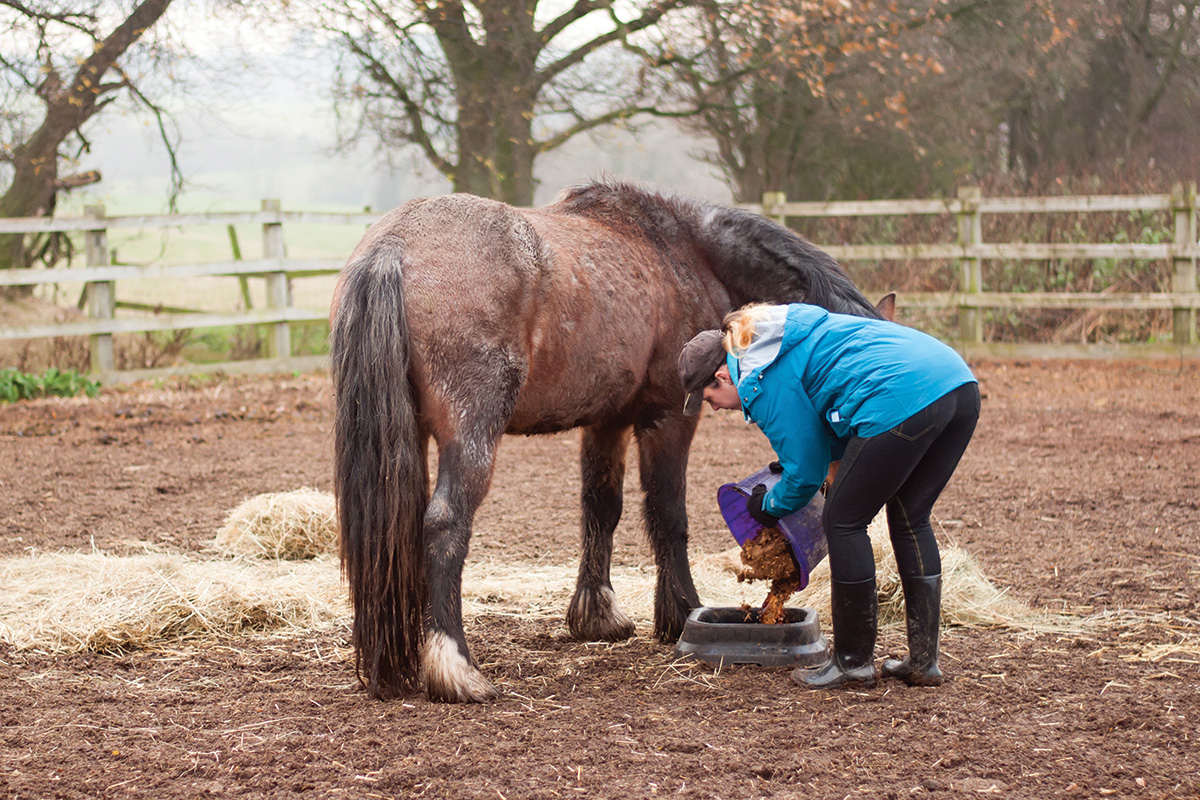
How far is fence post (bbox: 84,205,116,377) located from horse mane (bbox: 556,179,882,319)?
8204 millimetres

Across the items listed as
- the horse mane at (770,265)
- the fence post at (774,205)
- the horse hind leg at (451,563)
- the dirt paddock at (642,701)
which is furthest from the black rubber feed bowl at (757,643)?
the fence post at (774,205)

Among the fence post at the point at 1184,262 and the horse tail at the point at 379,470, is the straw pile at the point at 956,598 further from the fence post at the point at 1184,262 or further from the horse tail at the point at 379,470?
the fence post at the point at 1184,262

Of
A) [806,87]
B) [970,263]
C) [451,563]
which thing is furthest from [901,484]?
[806,87]

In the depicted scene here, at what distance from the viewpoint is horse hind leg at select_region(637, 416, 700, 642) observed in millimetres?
4109

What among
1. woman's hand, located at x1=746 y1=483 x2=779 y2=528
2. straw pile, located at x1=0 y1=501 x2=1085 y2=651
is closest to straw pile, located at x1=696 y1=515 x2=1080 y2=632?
straw pile, located at x1=0 y1=501 x2=1085 y2=651

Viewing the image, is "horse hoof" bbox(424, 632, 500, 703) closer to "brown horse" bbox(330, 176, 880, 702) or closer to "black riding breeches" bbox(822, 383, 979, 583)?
"brown horse" bbox(330, 176, 880, 702)

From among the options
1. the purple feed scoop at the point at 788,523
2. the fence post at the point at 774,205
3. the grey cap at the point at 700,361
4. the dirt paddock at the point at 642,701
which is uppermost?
the fence post at the point at 774,205

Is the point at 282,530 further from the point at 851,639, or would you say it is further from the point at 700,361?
the point at 851,639

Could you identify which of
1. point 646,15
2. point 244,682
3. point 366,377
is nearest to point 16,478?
point 244,682

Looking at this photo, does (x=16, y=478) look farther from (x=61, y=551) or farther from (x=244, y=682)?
(x=244, y=682)

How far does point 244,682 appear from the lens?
11.8 feet

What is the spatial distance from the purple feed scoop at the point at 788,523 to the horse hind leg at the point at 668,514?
38 cm

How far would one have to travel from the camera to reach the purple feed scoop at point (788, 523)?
365 centimetres

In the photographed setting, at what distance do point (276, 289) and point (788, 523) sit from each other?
9.80 metres
